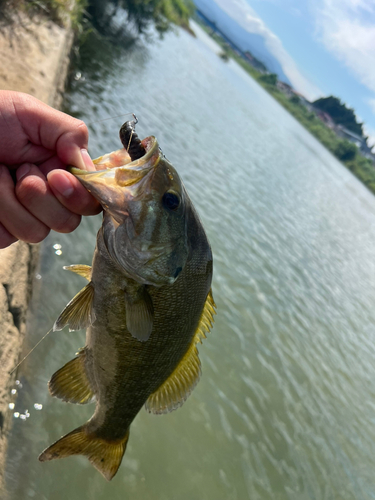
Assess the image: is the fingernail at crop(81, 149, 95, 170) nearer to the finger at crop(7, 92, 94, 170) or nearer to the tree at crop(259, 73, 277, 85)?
the finger at crop(7, 92, 94, 170)

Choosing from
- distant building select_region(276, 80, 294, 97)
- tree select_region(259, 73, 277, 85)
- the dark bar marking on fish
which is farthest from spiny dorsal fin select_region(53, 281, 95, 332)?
distant building select_region(276, 80, 294, 97)

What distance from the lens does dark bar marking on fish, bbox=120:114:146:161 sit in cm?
164

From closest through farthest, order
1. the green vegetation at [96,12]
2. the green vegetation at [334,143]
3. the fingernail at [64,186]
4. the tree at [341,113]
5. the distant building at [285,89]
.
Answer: the fingernail at [64,186] → the green vegetation at [96,12] → the green vegetation at [334,143] → the distant building at [285,89] → the tree at [341,113]

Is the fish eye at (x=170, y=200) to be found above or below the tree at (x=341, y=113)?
below

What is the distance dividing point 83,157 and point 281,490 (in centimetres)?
469

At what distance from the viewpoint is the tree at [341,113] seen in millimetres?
106688

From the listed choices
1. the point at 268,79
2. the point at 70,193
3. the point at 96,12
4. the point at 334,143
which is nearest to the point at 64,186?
the point at 70,193

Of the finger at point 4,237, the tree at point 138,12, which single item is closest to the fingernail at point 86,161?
the finger at point 4,237

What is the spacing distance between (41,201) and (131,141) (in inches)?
19.6

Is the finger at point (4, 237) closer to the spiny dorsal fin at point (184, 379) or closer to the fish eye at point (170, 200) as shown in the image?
the fish eye at point (170, 200)

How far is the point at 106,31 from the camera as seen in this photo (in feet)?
65.7

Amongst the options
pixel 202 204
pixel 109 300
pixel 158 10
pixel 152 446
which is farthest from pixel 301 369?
pixel 158 10

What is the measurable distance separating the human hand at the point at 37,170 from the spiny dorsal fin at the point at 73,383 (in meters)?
0.90

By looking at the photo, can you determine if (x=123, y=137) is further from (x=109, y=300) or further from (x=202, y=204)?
(x=202, y=204)
